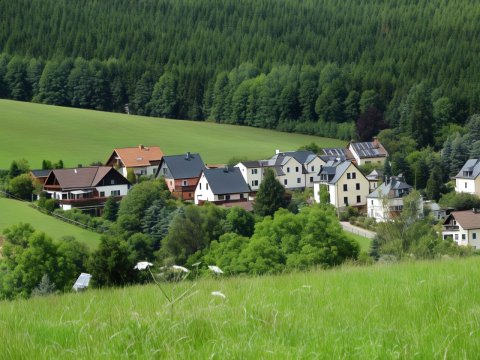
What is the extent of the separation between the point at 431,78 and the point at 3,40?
5347 cm

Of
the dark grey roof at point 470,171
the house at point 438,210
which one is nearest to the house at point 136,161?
the dark grey roof at point 470,171

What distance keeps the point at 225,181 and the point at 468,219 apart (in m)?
15.1

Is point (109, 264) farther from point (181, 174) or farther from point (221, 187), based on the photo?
point (181, 174)

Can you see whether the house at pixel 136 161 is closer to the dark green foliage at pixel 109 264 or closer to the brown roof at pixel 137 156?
the brown roof at pixel 137 156

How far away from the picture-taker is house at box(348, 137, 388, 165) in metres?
65.2

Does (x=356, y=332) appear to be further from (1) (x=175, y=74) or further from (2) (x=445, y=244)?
(1) (x=175, y=74)

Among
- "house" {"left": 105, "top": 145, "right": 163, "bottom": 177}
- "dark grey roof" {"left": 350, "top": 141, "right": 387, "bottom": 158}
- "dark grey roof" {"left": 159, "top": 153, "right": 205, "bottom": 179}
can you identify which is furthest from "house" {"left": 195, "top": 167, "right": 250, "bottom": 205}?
"dark grey roof" {"left": 350, "top": 141, "right": 387, "bottom": 158}

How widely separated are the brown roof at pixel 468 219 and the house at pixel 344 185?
10266 millimetres

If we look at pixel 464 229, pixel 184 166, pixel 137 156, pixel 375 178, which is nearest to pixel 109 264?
pixel 464 229

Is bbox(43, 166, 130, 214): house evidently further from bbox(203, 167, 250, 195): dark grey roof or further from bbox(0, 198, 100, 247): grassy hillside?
bbox(203, 167, 250, 195): dark grey roof

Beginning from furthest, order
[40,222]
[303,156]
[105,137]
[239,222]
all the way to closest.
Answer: [105,137]
[303,156]
[40,222]
[239,222]

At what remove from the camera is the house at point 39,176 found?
162ft

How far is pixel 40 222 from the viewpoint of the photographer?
1522 inches

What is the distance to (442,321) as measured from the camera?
16.8 ft
